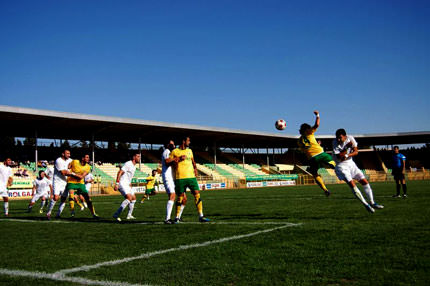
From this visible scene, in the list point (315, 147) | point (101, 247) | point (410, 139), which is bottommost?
point (101, 247)

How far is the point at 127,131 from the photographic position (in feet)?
142

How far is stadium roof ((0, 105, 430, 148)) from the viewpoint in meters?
32.9

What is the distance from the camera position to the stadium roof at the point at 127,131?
32906mm

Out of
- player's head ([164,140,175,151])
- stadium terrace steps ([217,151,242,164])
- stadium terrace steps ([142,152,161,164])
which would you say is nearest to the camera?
player's head ([164,140,175,151])

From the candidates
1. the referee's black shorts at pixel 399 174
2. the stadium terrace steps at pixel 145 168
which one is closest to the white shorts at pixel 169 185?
the referee's black shorts at pixel 399 174

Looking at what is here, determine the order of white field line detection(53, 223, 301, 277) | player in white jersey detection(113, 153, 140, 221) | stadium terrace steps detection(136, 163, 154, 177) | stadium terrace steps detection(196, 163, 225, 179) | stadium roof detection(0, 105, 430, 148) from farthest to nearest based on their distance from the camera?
1. stadium terrace steps detection(196, 163, 225, 179)
2. stadium terrace steps detection(136, 163, 154, 177)
3. stadium roof detection(0, 105, 430, 148)
4. player in white jersey detection(113, 153, 140, 221)
5. white field line detection(53, 223, 301, 277)

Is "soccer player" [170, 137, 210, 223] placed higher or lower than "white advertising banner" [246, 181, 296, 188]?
higher

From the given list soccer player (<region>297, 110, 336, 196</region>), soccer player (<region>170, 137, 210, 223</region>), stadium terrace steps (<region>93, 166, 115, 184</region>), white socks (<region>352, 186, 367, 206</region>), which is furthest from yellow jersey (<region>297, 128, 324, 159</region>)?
stadium terrace steps (<region>93, 166, 115, 184</region>)

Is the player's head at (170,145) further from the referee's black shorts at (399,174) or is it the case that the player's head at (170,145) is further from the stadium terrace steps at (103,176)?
the stadium terrace steps at (103,176)

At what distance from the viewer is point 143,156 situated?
50.4 meters

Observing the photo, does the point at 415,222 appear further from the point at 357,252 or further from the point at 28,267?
the point at 28,267

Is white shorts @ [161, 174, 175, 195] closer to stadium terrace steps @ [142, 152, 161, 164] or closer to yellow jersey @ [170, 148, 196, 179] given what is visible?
yellow jersey @ [170, 148, 196, 179]

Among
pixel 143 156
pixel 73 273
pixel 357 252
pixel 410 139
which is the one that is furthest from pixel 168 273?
pixel 410 139

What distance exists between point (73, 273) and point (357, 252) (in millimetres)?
3391
